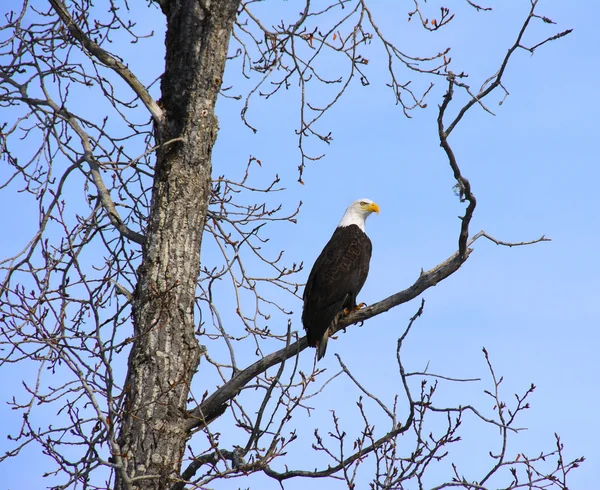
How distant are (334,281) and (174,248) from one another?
201 centimetres

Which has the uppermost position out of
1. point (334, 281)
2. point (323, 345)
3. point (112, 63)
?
point (112, 63)

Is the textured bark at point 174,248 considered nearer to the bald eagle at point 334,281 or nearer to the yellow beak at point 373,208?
the bald eagle at point 334,281

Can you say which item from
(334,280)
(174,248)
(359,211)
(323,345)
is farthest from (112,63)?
(359,211)

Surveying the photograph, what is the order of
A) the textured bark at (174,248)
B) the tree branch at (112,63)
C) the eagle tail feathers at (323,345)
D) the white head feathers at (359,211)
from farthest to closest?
the white head feathers at (359,211) < the eagle tail feathers at (323,345) < the tree branch at (112,63) < the textured bark at (174,248)

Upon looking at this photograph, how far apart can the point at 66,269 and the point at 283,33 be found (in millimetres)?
2506

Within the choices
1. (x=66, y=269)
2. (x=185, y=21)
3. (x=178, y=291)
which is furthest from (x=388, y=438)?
(x=185, y=21)

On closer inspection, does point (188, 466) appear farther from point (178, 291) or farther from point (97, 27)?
point (97, 27)

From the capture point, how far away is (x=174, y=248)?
191 inches

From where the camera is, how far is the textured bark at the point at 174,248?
456cm

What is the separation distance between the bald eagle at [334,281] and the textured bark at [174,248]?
1.61 m

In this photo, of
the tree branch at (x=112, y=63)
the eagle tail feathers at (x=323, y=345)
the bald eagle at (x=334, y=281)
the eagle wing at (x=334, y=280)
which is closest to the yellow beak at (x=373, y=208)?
the bald eagle at (x=334, y=281)

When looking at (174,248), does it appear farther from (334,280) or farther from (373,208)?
(373,208)

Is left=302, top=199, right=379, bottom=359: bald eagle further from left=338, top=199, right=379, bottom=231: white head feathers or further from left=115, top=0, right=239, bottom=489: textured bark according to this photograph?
left=115, top=0, right=239, bottom=489: textured bark

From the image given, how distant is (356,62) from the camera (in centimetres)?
621
